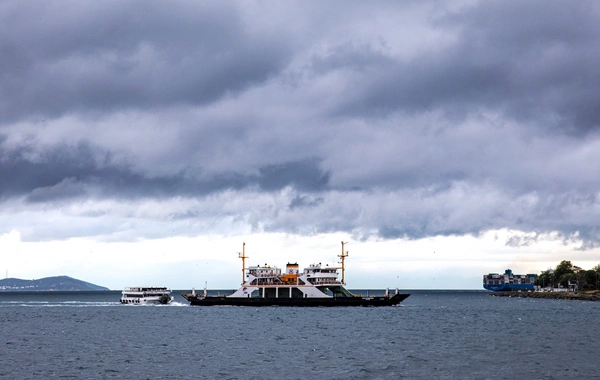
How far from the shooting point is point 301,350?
6856 centimetres

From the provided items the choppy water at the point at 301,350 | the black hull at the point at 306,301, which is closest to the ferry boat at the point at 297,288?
the black hull at the point at 306,301

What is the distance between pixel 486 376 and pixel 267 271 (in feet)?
324

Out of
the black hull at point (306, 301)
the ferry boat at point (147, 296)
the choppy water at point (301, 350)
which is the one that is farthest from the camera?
the ferry boat at point (147, 296)

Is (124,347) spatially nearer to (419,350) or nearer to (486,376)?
(419,350)

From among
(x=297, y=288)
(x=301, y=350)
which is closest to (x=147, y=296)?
(x=297, y=288)

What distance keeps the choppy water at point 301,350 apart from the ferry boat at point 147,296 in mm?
71639

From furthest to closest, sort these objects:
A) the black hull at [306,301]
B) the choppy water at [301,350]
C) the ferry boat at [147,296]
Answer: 1. the ferry boat at [147,296]
2. the black hull at [306,301]
3. the choppy water at [301,350]

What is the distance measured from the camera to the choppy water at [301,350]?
53469 mm

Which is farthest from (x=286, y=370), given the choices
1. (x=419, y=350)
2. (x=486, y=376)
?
(x=419, y=350)

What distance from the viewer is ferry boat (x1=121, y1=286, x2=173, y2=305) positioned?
598 ft

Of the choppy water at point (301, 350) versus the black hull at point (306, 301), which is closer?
the choppy water at point (301, 350)

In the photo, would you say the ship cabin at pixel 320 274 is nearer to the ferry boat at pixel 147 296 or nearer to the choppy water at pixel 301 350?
the choppy water at pixel 301 350

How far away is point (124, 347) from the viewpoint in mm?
71750

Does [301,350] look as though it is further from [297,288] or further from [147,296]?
[147,296]
